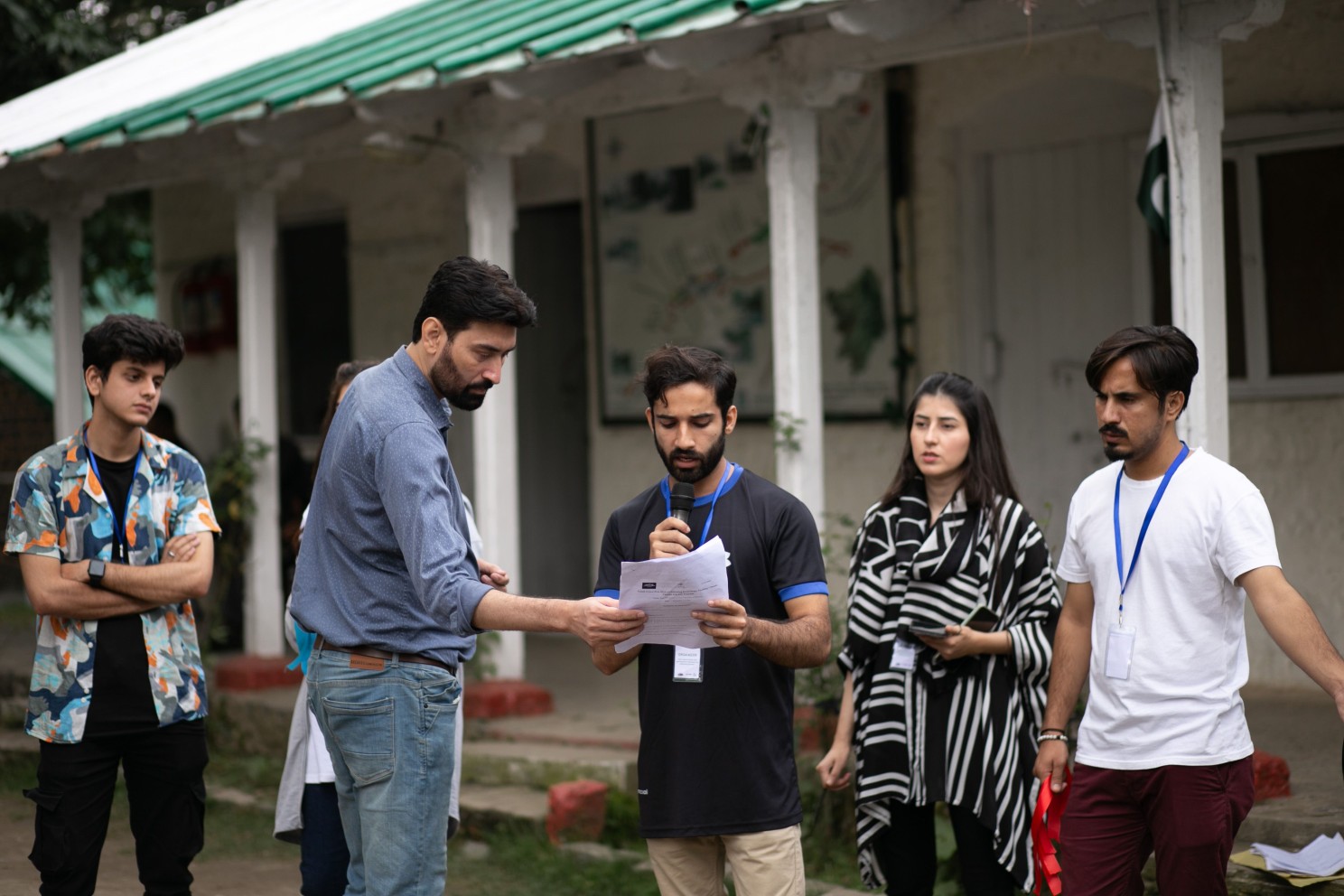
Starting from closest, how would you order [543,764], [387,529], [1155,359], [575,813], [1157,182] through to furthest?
[387,529]
[1155,359]
[1157,182]
[575,813]
[543,764]

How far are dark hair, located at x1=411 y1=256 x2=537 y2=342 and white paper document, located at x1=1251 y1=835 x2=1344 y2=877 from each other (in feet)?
10.2

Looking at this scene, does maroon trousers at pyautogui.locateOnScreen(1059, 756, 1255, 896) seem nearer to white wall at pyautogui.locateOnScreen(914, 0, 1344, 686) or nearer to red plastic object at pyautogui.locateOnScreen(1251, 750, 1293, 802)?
red plastic object at pyautogui.locateOnScreen(1251, 750, 1293, 802)

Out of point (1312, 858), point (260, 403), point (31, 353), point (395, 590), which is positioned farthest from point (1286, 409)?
point (31, 353)

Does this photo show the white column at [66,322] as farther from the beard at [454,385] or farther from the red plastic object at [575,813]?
the beard at [454,385]

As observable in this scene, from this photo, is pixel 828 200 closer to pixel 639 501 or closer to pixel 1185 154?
pixel 1185 154

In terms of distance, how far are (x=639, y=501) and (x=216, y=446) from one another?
29.1 ft

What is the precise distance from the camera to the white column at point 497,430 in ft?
26.2

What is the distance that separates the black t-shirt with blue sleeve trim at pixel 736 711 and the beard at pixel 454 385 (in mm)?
600

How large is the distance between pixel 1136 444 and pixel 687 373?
1.15m

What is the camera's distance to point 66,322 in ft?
34.1

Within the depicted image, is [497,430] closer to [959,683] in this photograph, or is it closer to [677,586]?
[959,683]

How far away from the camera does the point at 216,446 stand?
40.3 feet

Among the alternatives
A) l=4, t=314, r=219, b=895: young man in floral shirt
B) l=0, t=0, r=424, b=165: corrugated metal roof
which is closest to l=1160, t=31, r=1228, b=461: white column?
l=4, t=314, r=219, b=895: young man in floral shirt

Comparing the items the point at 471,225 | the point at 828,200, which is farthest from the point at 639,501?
the point at 828,200
